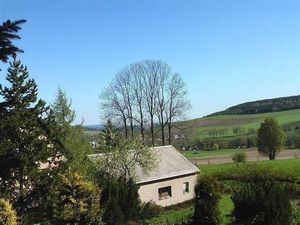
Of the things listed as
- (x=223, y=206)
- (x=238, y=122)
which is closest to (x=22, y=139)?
(x=223, y=206)

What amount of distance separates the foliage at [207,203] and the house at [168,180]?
12.4 metres

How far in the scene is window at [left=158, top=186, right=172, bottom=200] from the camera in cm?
3783

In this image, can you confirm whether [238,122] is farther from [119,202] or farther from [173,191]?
[119,202]

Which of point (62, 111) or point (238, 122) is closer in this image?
point (62, 111)

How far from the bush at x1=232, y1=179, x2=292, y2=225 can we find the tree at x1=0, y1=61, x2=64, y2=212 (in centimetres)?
879

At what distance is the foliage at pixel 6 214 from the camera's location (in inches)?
622

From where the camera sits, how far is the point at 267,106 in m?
142

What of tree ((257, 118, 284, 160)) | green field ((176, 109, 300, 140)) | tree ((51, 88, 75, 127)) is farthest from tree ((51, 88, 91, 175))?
green field ((176, 109, 300, 140))

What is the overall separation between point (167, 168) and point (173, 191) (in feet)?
7.03

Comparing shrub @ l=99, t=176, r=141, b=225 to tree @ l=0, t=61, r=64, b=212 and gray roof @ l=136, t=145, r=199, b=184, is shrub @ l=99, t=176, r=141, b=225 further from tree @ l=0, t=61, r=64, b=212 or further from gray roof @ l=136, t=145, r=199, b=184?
gray roof @ l=136, t=145, r=199, b=184

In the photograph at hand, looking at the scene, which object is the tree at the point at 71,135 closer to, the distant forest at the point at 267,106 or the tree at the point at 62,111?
the tree at the point at 62,111

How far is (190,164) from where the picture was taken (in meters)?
42.3

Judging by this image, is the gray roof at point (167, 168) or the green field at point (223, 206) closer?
the green field at point (223, 206)

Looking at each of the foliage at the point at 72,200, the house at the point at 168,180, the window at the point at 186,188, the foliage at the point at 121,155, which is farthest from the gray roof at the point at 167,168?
the foliage at the point at 72,200
